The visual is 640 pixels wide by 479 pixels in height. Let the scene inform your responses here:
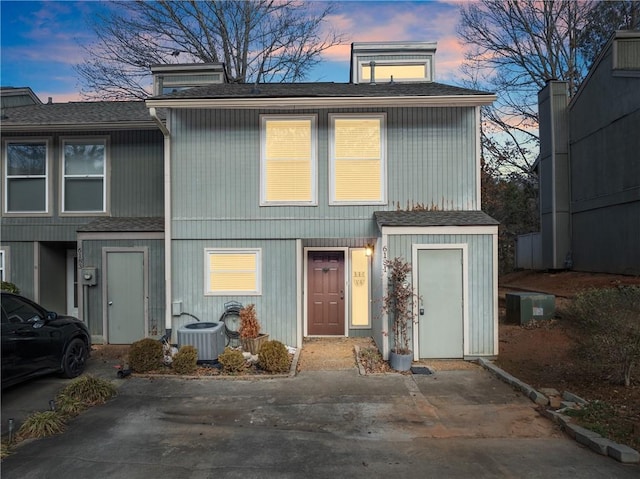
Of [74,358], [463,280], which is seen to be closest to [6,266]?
[74,358]

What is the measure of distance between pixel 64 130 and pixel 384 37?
870 cm

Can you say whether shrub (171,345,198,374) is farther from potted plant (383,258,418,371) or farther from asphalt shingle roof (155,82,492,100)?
asphalt shingle roof (155,82,492,100)

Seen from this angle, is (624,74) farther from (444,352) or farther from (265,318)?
(265,318)

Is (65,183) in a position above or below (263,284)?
above

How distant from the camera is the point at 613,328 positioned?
18.1 feet

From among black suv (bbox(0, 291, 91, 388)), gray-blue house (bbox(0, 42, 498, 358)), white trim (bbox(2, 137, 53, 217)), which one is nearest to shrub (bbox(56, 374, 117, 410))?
black suv (bbox(0, 291, 91, 388))

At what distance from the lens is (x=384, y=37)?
12.1 m

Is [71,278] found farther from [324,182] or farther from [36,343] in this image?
[324,182]

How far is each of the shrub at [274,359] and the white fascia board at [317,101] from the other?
4767mm

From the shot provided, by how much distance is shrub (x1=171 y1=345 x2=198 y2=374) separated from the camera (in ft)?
23.8

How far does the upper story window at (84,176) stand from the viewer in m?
10.2

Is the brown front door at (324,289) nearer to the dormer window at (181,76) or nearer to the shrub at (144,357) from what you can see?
the shrub at (144,357)

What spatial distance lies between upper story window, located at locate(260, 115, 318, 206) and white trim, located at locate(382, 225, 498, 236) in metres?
2.18

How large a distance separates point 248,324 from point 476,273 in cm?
445
